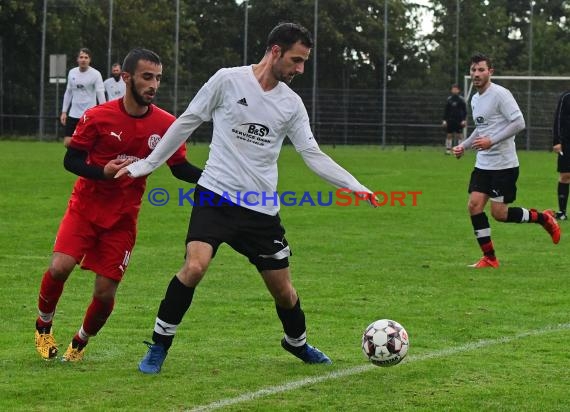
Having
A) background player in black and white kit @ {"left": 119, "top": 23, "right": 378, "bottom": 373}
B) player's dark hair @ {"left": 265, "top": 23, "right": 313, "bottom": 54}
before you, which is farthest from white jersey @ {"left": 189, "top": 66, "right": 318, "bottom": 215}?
player's dark hair @ {"left": 265, "top": 23, "right": 313, "bottom": 54}

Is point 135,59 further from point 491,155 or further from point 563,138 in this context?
point 563,138

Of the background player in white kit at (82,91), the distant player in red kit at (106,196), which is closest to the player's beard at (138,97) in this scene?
the distant player in red kit at (106,196)

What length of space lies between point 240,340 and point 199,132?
36051 mm

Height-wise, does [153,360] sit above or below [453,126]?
below

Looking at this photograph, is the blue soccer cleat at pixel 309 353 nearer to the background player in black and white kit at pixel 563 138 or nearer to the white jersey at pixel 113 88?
the background player in black and white kit at pixel 563 138

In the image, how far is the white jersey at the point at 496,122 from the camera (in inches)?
491

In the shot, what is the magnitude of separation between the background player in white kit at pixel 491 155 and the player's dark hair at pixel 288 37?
5.76 metres

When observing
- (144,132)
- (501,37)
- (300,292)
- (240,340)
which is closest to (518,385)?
(240,340)

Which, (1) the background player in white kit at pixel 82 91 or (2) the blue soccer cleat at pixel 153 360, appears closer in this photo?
(2) the blue soccer cleat at pixel 153 360

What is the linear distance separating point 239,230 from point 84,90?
17.6 meters

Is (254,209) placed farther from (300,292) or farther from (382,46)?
(382,46)

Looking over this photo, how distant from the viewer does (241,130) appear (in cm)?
691

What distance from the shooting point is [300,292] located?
10.3 meters

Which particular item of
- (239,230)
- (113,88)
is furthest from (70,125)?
(239,230)
